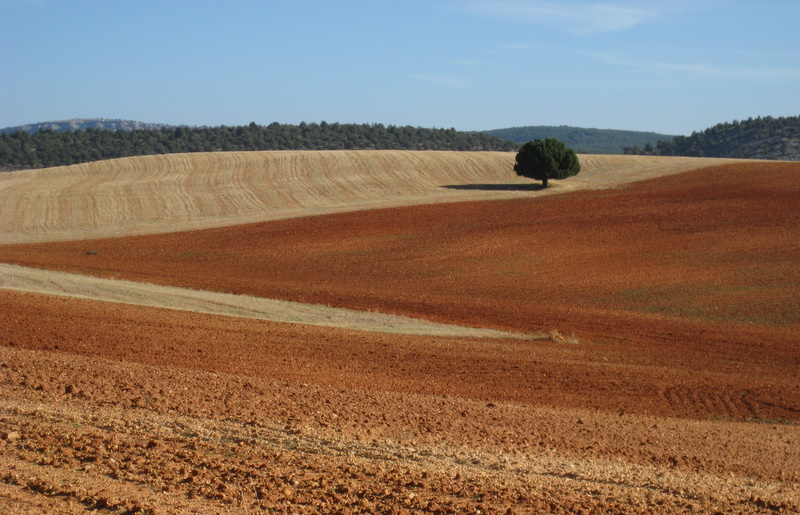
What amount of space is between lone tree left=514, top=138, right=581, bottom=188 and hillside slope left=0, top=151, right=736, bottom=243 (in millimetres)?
1447

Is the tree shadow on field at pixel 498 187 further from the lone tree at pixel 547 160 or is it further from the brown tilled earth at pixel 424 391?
the brown tilled earth at pixel 424 391

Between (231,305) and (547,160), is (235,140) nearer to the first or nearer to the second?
(547,160)

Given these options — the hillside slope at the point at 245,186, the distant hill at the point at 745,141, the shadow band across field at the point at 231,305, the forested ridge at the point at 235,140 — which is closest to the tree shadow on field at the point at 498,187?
the hillside slope at the point at 245,186

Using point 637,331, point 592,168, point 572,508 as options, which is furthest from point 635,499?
point 592,168

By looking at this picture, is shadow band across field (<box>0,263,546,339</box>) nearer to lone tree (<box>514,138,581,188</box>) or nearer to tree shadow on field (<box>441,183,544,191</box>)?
lone tree (<box>514,138,581,188</box>)

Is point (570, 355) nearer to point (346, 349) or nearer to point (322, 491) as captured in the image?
point (346, 349)

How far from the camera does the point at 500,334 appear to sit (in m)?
21.7

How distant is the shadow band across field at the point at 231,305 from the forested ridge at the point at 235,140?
9821cm

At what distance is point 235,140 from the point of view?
133 meters

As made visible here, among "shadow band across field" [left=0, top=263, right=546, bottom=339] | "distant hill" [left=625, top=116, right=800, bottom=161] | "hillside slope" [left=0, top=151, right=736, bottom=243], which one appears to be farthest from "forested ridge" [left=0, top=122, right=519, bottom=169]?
"shadow band across field" [left=0, top=263, right=546, bottom=339]

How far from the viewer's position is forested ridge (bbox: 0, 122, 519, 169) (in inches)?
4653

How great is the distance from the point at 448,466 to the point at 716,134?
14378 centimetres

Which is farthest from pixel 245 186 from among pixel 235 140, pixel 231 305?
pixel 235 140

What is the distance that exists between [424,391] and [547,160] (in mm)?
48350
